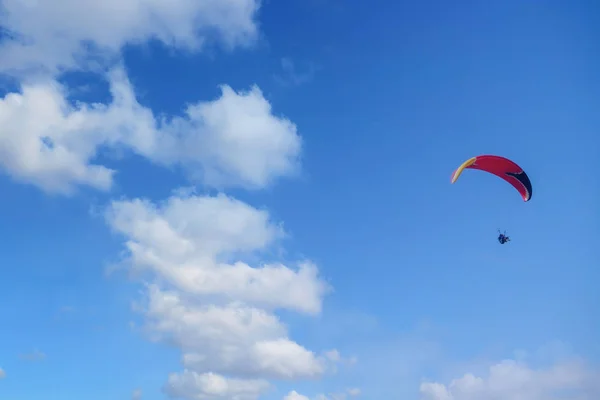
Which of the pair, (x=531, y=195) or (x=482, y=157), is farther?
(x=531, y=195)

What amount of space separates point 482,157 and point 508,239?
12.6 meters

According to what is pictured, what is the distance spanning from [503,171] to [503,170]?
353mm

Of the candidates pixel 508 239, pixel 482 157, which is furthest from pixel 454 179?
pixel 508 239

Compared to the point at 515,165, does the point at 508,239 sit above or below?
below

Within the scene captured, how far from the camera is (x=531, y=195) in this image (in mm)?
71750

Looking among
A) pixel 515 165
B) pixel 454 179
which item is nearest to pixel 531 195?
pixel 515 165

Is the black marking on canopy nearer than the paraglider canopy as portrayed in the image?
No

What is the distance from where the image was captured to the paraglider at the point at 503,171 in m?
67.1

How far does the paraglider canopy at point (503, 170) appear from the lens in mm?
67125

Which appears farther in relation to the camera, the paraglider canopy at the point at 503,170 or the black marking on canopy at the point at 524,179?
the black marking on canopy at the point at 524,179

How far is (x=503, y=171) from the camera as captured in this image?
69812 millimetres

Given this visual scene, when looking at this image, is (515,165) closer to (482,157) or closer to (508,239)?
(482,157)

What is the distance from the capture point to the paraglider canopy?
2643 inches

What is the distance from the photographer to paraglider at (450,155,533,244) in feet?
220
